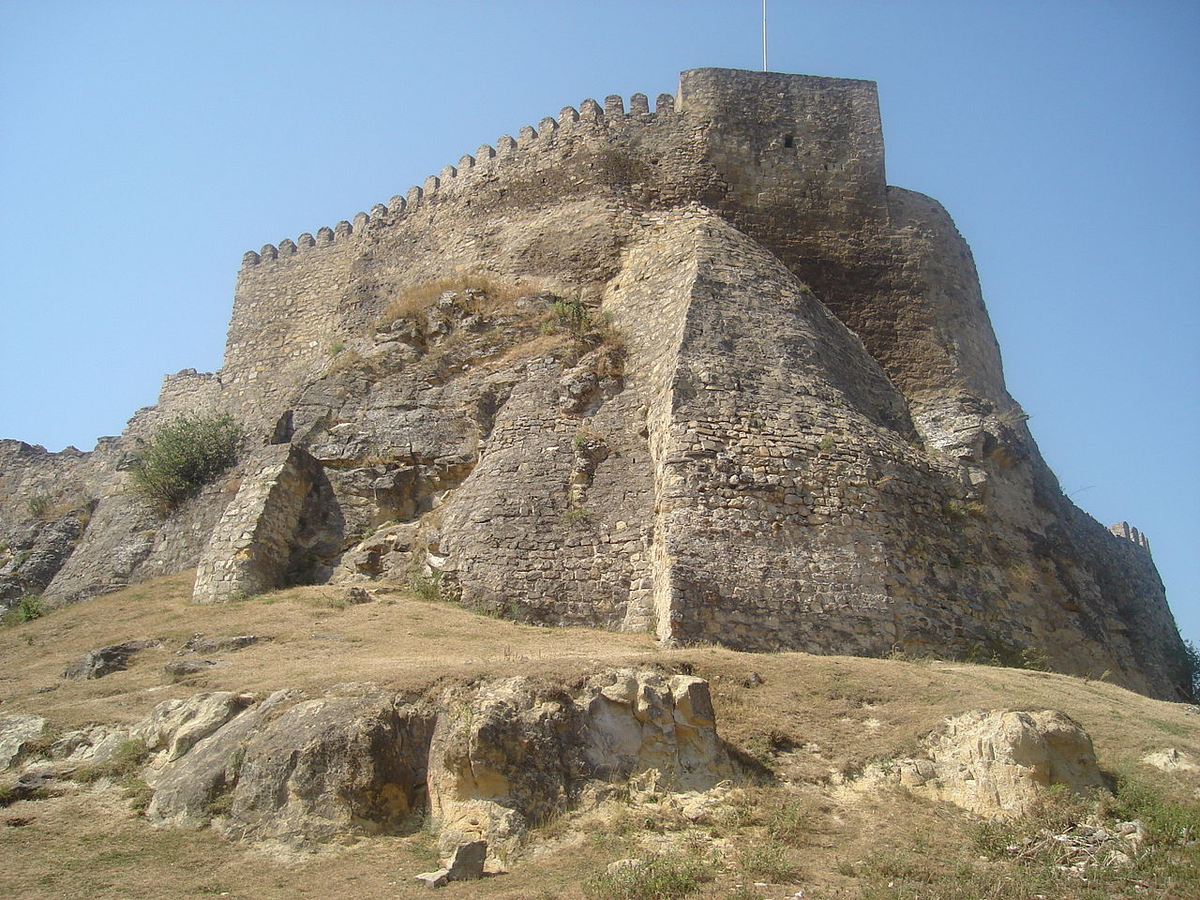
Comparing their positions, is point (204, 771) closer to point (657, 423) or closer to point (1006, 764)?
point (1006, 764)

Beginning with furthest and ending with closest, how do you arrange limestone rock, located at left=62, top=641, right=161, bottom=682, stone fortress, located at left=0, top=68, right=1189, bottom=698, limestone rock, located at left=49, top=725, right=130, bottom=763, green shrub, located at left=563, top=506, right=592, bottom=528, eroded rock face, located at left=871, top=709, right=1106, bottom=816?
green shrub, located at left=563, top=506, right=592, bottom=528 → stone fortress, located at left=0, top=68, right=1189, bottom=698 → limestone rock, located at left=62, top=641, right=161, bottom=682 → limestone rock, located at left=49, top=725, right=130, bottom=763 → eroded rock face, located at left=871, top=709, right=1106, bottom=816

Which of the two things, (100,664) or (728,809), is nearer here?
(728,809)

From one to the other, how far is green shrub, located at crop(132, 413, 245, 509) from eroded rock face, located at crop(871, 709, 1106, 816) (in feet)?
45.1

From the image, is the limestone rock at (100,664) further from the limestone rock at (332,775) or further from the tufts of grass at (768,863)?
the tufts of grass at (768,863)

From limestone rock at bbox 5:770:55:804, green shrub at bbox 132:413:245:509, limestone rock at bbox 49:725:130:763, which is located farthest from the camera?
green shrub at bbox 132:413:245:509

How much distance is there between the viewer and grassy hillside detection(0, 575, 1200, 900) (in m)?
6.63

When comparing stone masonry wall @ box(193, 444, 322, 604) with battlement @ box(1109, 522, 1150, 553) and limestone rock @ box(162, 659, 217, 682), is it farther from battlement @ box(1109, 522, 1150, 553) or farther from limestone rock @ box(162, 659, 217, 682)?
battlement @ box(1109, 522, 1150, 553)

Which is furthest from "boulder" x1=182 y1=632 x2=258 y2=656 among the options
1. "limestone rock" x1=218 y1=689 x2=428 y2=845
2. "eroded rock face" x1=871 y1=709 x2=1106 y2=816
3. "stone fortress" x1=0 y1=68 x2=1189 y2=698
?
"eroded rock face" x1=871 y1=709 x2=1106 y2=816

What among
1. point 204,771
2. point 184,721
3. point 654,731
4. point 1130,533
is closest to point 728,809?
point 654,731

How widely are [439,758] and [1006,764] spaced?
4383 mm

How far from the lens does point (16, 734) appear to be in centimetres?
917

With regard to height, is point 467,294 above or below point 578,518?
above

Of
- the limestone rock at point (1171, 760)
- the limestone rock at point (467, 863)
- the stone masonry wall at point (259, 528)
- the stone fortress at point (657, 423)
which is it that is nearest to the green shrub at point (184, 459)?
the stone fortress at point (657, 423)

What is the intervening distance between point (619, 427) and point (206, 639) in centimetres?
609
